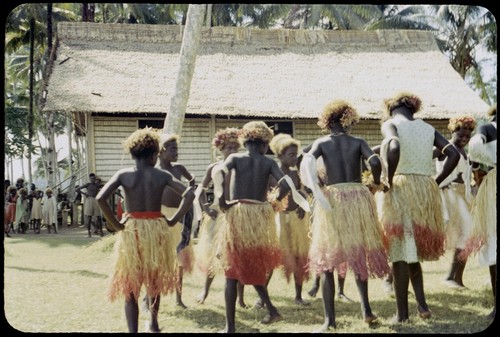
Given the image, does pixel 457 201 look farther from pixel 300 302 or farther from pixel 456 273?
pixel 300 302

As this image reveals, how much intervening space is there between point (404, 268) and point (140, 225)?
2043 mm

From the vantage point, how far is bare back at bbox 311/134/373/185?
4324 millimetres

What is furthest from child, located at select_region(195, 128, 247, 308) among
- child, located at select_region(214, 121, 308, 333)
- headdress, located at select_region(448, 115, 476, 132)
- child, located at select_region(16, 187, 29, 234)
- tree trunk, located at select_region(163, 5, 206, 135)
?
child, located at select_region(16, 187, 29, 234)

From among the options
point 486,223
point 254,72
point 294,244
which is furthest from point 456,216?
point 254,72

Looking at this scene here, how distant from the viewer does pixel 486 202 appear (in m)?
4.58

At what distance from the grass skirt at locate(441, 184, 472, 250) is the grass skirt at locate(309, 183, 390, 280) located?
154 centimetres

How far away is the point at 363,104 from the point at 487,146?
10.9 metres

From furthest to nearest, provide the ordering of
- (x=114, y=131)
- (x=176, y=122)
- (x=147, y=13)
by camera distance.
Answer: (x=147, y=13) → (x=114, y=131) → (x=176, y=122)

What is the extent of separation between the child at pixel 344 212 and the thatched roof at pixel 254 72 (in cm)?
982

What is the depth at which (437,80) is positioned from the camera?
54.2ft

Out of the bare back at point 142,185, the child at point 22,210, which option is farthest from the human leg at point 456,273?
the child at point 22,210

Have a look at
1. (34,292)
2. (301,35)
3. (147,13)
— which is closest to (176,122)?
(34,292)

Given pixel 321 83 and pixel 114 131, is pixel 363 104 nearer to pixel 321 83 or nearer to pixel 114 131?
pixel 321 83

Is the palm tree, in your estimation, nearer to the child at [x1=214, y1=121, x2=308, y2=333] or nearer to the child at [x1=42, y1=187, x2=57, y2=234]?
the child at [x1=42, y1=187, x2=57, y2=234]
